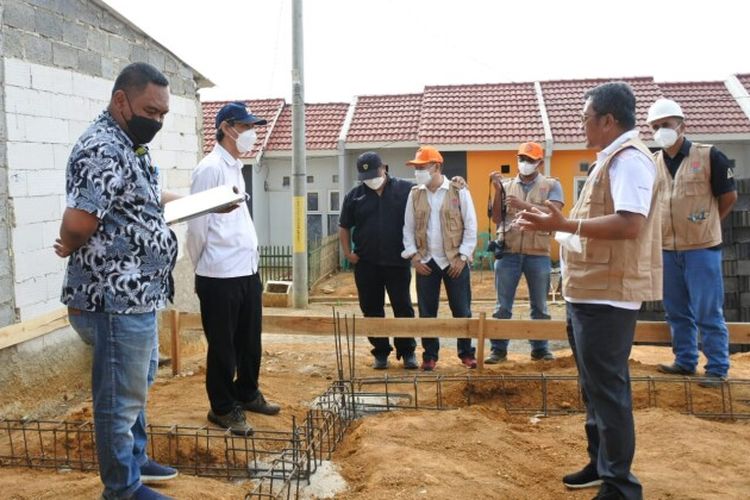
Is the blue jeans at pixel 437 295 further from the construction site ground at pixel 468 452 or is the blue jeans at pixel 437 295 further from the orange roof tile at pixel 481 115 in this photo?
the orange roof tile at pixel 481 115

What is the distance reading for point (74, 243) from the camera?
3016 millimetres

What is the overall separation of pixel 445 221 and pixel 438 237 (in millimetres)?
163

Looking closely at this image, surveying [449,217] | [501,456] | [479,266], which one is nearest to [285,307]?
[479,266]

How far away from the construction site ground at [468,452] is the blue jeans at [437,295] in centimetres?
106

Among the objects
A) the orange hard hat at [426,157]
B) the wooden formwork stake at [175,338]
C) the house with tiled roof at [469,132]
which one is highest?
the house with tiled roof at [469,132]

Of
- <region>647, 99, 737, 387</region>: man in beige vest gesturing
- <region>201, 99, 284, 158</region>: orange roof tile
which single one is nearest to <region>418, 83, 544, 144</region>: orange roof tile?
→ <region>201, 99, 284, 158</region>: orange roof tile

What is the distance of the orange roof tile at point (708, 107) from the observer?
57.8ft

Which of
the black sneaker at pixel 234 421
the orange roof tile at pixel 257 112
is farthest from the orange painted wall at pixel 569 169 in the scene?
the black sneaker at pixel 234 421

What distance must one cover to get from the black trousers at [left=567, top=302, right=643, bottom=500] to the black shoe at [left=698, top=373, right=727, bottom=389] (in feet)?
7.79

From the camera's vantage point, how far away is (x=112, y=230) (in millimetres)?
3115

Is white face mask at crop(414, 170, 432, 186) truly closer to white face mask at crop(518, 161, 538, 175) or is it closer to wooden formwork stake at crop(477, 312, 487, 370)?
white face mask at crop(518, 161, 538, 175)

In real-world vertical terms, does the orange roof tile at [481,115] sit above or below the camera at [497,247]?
above

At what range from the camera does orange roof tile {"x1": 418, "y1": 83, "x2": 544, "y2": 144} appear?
18391mm

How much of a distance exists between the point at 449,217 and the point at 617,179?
3416 mm
